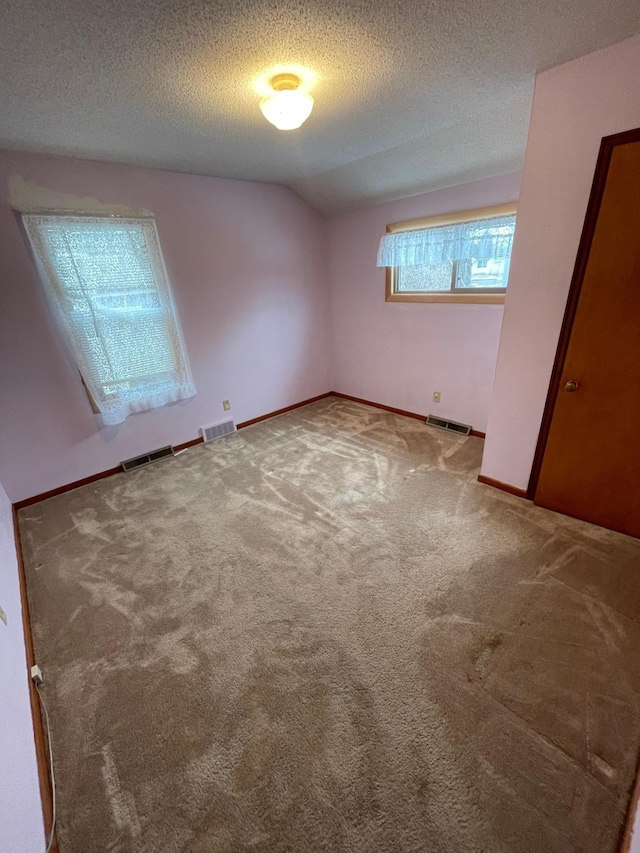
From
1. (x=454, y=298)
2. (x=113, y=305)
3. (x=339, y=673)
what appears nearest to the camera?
(x=339, y=673)

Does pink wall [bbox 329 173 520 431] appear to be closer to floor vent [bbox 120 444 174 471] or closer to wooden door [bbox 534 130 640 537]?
wooden door [bbox 534 130 640 537]

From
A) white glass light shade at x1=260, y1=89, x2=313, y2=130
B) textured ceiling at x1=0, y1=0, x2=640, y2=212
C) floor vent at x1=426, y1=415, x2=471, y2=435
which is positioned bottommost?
floor vent at x1=426, y1=415, x2=471, y2=435

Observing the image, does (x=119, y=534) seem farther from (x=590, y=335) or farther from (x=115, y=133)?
(x=590, y=335)

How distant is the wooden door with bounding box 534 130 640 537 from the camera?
1535mm

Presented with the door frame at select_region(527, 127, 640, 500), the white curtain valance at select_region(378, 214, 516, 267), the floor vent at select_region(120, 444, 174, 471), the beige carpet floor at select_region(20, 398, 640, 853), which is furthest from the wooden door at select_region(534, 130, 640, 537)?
the floor vent at select_region(120, 444, 174, 471)

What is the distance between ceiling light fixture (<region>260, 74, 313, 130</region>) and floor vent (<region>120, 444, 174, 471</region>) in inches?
103

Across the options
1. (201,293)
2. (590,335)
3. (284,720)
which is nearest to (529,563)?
(590,335)

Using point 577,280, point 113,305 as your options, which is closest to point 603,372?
point 577,280

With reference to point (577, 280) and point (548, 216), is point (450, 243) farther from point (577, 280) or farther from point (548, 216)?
point (577, 280)

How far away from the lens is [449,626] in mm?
1511

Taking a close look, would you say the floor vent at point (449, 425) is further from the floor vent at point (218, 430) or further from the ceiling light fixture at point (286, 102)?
the ceiling light fixture at point (286, 102)

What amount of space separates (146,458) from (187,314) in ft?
4.47

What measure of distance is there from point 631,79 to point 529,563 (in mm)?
2214

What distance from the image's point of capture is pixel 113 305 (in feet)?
8.50
